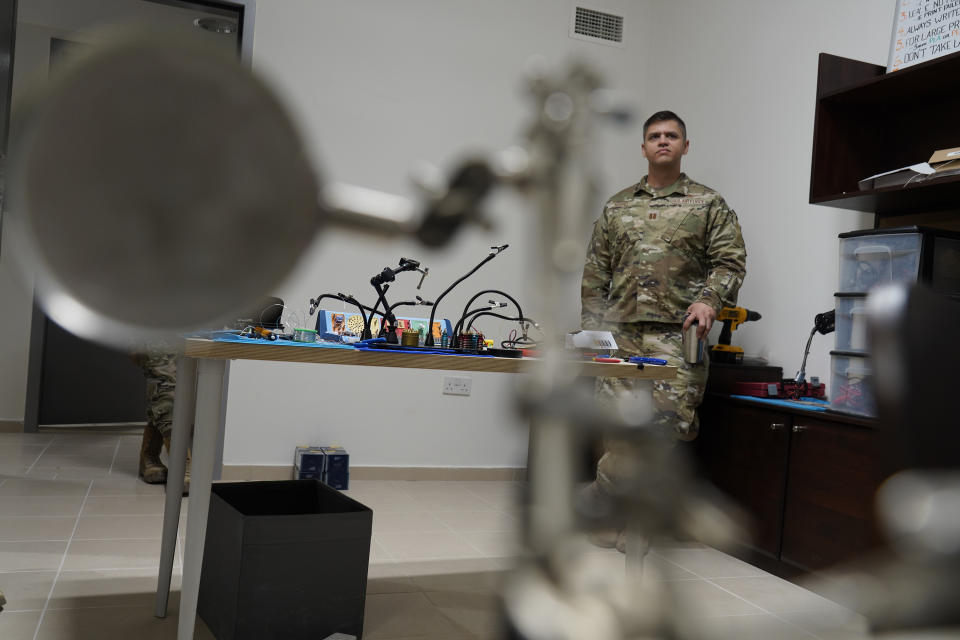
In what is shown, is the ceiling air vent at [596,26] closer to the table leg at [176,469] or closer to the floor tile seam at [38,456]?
the table leg at [176,469]

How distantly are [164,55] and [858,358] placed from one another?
9.53 ft

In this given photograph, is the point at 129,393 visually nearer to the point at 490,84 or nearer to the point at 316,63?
the point at 316,63

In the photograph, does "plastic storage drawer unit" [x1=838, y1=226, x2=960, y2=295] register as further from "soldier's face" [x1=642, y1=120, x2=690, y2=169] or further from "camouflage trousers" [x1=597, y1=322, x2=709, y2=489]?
"soldier's face" [x1=642, y1=120, x2=690, y2=169]

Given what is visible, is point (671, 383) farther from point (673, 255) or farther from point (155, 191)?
point (155, 191)

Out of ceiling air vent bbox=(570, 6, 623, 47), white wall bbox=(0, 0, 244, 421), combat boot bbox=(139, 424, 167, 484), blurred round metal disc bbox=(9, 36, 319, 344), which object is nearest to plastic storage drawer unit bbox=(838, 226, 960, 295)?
ceiling air vent bbox=(570, 6, 623, 47)

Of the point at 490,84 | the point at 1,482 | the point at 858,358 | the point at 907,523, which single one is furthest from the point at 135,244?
the point at 490,84

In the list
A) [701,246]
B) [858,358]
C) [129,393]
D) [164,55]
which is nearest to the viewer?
[164,55]

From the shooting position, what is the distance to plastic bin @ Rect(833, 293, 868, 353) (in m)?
2.67

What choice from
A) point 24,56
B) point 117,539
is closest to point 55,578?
point 117,539

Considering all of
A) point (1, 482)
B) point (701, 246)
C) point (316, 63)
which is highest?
point (316, 63)

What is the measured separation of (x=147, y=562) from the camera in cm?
247

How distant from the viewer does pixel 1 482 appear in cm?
343

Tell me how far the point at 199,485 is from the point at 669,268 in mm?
2241

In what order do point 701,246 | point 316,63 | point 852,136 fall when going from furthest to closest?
point 316,63
point 701,246
point 852,136
